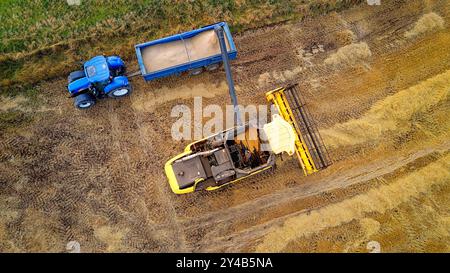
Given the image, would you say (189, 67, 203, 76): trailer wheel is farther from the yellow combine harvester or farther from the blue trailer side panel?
the yellow combine harvester

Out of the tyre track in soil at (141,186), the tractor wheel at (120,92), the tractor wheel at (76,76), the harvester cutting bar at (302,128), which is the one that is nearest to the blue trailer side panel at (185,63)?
the tractor wheel at (120,92)

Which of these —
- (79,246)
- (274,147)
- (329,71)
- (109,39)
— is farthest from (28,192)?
(329,71)

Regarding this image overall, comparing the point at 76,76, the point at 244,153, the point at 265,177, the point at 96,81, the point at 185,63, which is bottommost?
the point at 265,177

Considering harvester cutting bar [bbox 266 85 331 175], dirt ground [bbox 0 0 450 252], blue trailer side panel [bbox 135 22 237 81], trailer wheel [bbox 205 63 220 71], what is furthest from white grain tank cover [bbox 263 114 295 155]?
trailer wheel [bbox 205 63 220 71]

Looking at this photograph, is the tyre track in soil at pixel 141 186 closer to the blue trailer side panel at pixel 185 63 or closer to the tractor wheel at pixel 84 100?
the tractor wheel at pixel 84 100

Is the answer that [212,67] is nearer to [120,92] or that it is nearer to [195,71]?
[195,71]

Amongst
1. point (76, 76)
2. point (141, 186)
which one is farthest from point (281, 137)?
point (76, 76)
